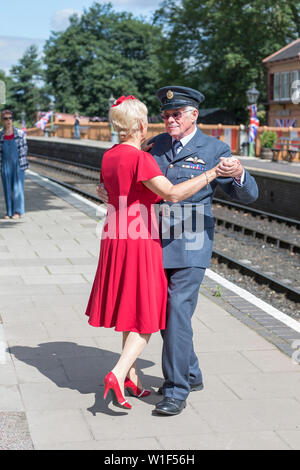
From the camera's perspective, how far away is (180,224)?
4.16 metres

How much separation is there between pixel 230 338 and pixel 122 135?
2192mm

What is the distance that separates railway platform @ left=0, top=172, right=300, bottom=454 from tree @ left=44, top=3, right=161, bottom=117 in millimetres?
71619

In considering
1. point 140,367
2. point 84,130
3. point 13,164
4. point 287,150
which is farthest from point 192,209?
point 84,130

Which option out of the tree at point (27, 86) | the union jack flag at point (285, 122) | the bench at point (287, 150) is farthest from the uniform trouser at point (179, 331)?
the tree at point (27, 86)

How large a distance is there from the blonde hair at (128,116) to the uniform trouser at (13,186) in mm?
8455

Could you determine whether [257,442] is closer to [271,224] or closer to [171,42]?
[271,224]

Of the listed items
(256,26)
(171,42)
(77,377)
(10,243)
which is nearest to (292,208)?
(10,243)

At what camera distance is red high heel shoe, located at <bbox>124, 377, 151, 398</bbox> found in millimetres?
4414

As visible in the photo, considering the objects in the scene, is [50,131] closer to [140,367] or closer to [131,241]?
[140,367]

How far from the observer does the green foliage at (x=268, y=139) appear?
3022 centimetres

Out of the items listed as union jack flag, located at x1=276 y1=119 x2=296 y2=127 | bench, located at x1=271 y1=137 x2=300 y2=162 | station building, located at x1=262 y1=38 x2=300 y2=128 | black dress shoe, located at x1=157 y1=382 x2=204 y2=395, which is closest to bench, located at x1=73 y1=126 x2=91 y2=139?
station building, located at x1=262 y1=38 x2=300 y2=128

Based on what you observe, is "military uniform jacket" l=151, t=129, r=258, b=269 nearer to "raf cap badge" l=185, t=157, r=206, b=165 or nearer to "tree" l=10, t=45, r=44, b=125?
"raf cap badge" l=185, t=157, r=206, b=165

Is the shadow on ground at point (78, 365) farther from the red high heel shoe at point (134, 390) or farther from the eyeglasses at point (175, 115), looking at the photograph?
the eyeglasses at point (175, 115)

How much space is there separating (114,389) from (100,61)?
81.6 meters
